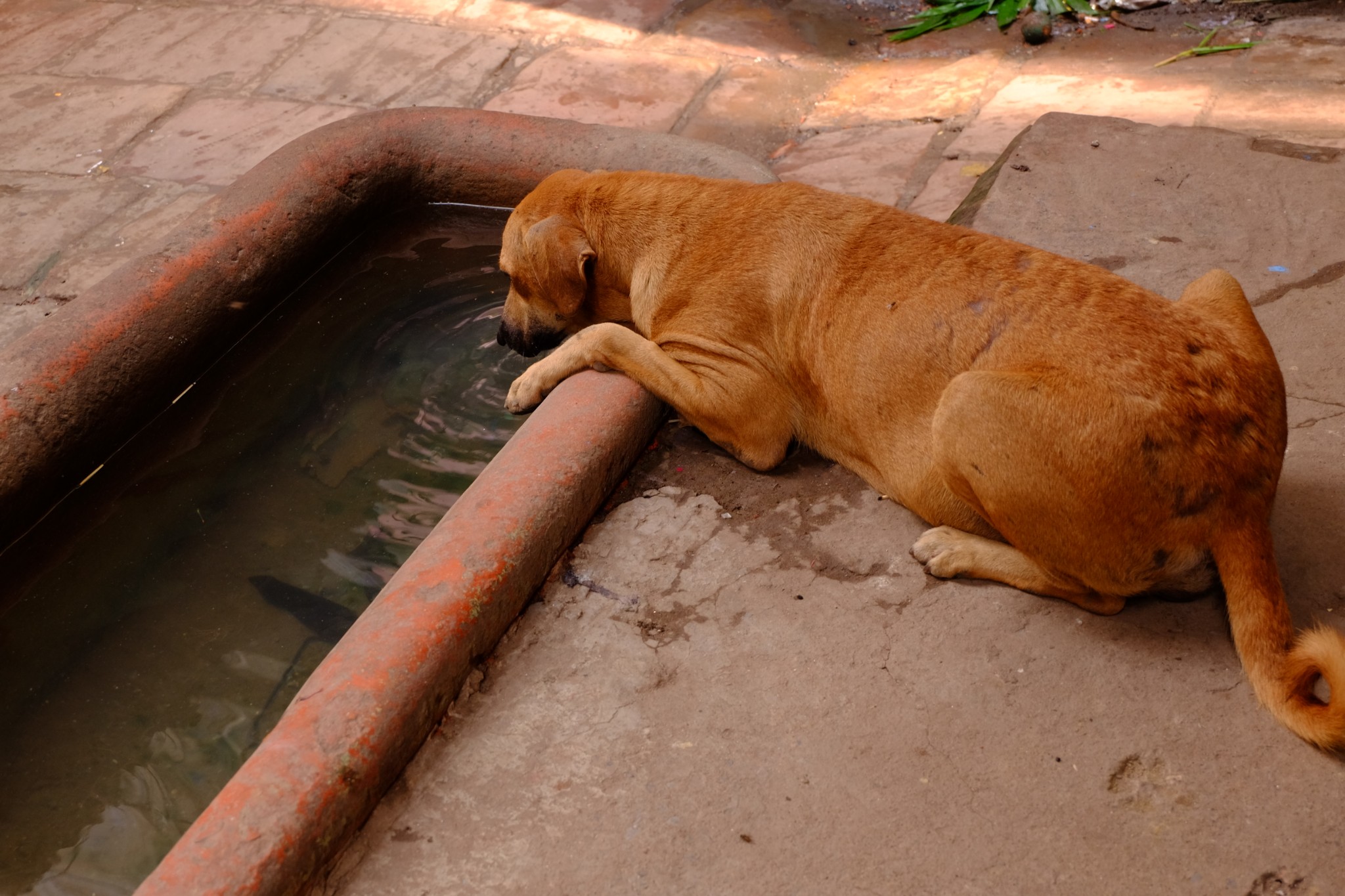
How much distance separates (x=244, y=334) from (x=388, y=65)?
2846 millimetres

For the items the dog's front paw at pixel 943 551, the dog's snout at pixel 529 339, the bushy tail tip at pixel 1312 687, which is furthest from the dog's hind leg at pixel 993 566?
the dog's snout at pixel 529 339

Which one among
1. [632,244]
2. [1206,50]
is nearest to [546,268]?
[632,244]

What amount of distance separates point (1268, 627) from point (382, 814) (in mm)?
2172

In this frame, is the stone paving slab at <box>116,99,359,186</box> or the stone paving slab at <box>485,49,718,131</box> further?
the stone paving slab at <box>485,49,718,131</box>

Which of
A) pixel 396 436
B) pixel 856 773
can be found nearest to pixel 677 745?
pixel 856 773

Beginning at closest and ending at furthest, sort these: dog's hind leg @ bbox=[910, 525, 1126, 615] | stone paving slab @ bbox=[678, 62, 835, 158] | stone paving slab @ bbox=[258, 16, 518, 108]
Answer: dog's hind leg @ bbox=[910, 525, 1126, 615] < stone paving slab @ bbox=[678, 62, 835, 158] < stone paving slab @ bbox=[258, 16, 518, 108]

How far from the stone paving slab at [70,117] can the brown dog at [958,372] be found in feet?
11.4

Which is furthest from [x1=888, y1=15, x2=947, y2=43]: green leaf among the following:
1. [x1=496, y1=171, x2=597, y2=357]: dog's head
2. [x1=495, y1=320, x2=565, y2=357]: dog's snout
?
[x1=495, y1=320, x2=565, y2=357]: dog's snout

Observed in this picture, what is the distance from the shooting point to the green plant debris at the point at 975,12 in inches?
270

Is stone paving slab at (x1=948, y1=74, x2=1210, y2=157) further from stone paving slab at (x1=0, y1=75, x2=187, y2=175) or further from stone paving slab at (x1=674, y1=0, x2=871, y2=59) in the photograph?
stone paving slab at (x1=0, y1=75, x2=187, y2=175)

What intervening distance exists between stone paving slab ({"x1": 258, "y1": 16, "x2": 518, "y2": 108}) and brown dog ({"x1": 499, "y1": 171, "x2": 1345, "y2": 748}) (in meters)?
2.98

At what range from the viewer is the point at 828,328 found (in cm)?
327

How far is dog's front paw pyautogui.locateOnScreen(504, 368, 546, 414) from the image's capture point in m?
3.75

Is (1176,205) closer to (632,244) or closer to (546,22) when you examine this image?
(632,244)
